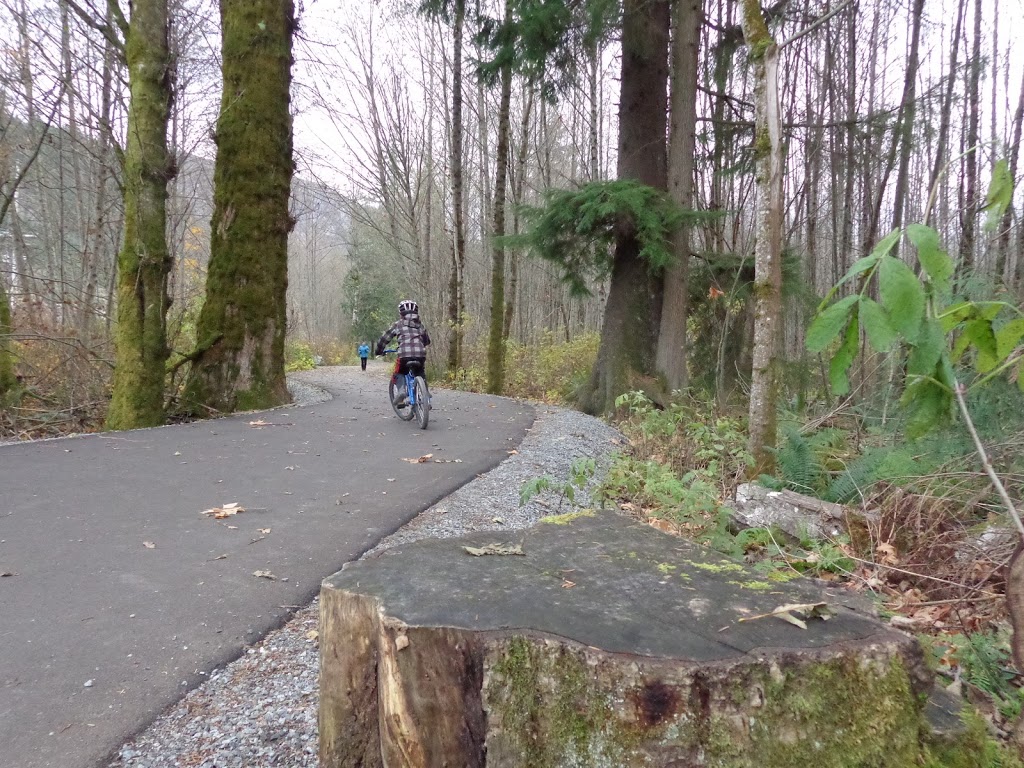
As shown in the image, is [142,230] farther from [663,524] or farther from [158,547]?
[663,524]

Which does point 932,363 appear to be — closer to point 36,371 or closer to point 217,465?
point 217,465

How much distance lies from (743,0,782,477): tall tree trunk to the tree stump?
164 inches

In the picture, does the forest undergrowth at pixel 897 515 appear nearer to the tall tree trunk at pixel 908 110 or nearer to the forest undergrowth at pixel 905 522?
the forest undergrowth at pixel 905 522

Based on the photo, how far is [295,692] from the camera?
2.73 meters

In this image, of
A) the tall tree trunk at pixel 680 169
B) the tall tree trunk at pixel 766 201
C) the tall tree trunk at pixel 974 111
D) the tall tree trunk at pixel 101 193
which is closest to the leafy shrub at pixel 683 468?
the tall tree trunk at pixel 766 201

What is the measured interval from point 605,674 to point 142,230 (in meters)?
9.53

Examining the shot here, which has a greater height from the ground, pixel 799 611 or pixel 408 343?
pixel 408 343

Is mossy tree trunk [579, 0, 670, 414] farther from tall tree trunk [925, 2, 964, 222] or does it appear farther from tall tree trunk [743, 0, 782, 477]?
tall tree trunk [743, 0, 782, 477]

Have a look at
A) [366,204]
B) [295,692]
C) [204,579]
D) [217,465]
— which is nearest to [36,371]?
[217,465]

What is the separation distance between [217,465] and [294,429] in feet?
7.54

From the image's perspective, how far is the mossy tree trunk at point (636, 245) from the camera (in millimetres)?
11766

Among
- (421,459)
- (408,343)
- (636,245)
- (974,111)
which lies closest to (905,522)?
(421,459)

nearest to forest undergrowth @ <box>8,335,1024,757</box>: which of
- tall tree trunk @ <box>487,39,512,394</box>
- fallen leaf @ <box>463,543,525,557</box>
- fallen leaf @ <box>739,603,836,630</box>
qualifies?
fallen leaf @ <box>739,603,836,630</box>

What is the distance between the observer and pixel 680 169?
11312mm
